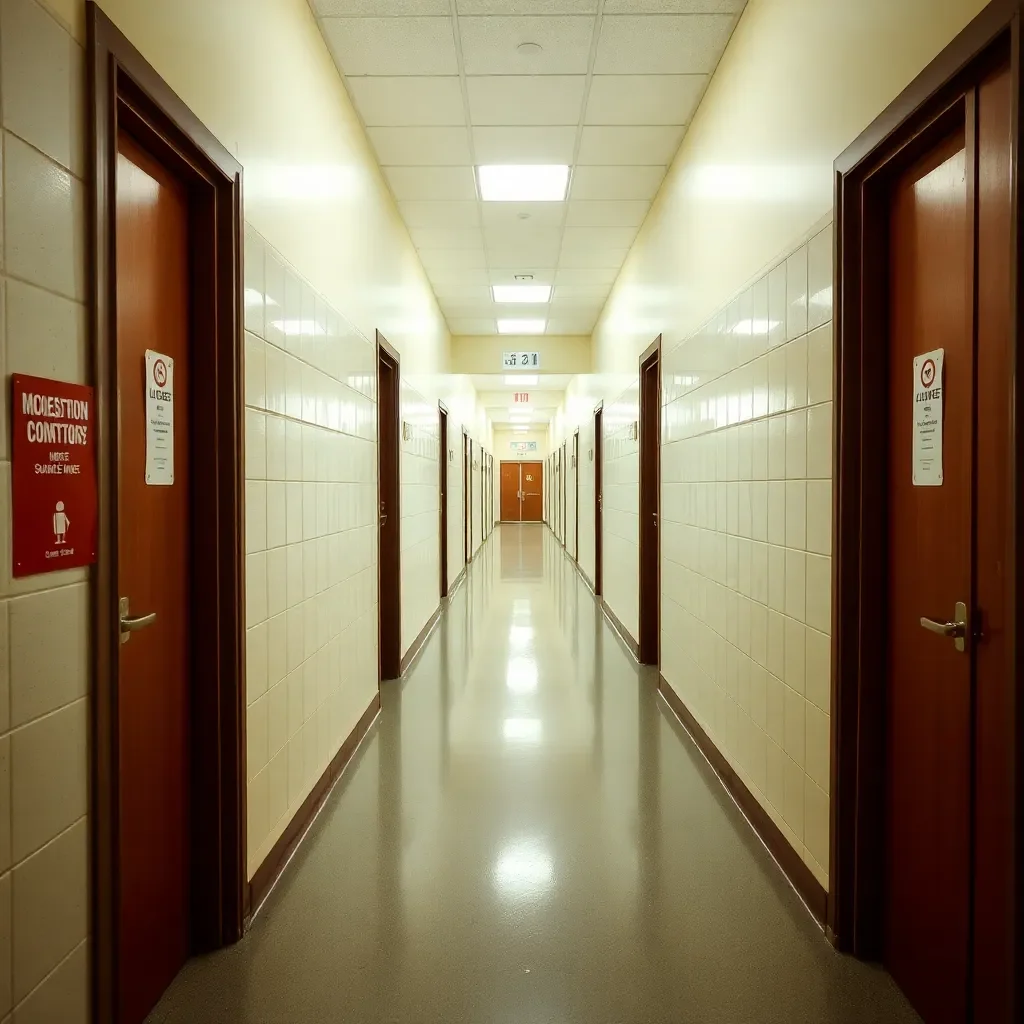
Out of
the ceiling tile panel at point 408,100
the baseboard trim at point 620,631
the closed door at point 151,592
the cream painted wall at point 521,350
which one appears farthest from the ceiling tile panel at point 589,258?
the closed door at point 151,592

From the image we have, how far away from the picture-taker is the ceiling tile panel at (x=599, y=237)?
19.8 feet

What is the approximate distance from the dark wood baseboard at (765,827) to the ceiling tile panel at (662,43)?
3.26 m

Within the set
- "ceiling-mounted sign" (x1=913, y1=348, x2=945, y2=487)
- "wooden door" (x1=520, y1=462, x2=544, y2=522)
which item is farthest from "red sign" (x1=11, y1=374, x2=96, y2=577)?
"wooden door" (x1=520, y1=462, x2=544, y2=522)

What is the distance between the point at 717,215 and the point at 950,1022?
3.25m

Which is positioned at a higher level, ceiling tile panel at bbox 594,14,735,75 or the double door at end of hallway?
ceiling tile panel at bbox 594,14,735,75

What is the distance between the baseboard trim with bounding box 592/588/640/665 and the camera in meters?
6.21

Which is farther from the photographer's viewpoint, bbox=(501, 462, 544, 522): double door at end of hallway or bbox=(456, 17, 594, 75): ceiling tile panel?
bbox=(501, 462, 544, 522): double door at end of hallway

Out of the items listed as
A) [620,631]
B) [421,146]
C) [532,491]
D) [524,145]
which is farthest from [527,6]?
[532,491]

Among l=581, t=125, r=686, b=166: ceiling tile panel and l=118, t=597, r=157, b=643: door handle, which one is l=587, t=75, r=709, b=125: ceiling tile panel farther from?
l=118, t=597, r=157, b=643: door handle

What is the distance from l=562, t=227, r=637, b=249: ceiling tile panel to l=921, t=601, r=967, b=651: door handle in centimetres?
486

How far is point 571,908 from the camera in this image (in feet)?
8.02

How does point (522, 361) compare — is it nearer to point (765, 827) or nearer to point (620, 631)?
point (620, 631)

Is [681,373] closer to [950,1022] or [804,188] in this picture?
[804,188]

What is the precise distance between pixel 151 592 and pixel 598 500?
25.0ft
